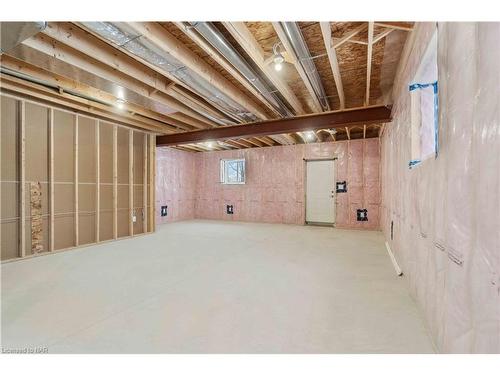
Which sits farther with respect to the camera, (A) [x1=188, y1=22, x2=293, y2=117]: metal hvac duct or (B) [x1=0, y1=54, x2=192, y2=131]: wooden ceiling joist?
(B) [x1=0, y1=54, x2=192, y2=131]: wooden ceiling joist

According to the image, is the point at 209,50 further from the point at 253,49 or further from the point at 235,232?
the point at 235,232

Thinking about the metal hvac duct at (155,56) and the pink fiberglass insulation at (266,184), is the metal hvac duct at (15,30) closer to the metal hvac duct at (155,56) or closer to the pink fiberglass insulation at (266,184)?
the metal hvac duct at (155,56)

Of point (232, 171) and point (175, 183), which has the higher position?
point (232, 171)

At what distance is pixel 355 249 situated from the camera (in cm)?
423

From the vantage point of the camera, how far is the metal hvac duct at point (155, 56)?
2102mm

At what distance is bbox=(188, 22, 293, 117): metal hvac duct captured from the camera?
211cm

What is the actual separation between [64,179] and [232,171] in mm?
4977

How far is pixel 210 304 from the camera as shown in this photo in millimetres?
2203

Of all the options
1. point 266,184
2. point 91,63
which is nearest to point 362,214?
point 266,184

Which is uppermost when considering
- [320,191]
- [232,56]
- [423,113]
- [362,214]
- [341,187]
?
[232,56]

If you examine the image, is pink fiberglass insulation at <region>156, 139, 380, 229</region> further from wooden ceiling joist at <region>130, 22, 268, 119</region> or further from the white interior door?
wooden ceiling joist at <region>130, 22, 268, 119</region>

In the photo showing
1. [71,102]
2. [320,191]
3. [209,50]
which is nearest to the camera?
[209,50]

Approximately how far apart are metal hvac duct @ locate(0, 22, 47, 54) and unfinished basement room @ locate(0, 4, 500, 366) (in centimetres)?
2

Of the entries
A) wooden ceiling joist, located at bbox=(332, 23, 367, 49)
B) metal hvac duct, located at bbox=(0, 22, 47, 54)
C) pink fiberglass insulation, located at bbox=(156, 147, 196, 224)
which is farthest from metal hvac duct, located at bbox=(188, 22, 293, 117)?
pink fiberglass insulation, located at bbox=(156, 147, 196, 224)
